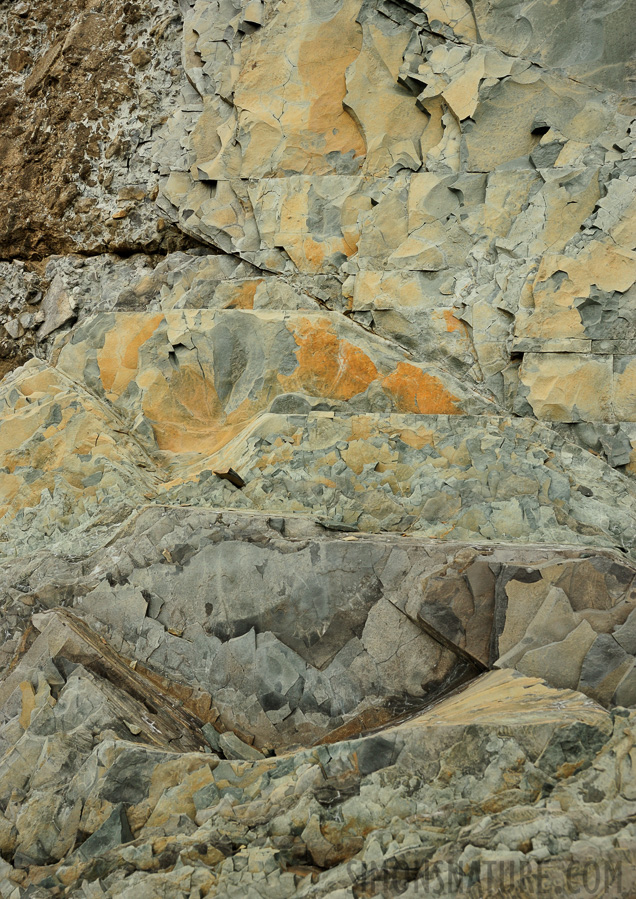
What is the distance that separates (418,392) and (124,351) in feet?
4.68

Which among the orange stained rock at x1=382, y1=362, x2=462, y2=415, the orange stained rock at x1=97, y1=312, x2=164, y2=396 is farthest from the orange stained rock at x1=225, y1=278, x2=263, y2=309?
the orange stained rock at x1=382, y1=362, x2=462, y2=415

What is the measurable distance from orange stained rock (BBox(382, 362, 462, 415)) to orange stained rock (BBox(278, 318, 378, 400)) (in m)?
0.10

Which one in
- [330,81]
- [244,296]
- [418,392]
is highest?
[330,81]

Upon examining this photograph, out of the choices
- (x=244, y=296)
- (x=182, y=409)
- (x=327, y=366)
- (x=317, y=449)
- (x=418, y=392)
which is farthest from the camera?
(x=244, y=296)

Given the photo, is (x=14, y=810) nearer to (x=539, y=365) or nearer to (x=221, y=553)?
(x=221, y=553)

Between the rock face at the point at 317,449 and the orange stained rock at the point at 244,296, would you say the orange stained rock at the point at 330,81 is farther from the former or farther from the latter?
the orange stained rock at the point at 244,296

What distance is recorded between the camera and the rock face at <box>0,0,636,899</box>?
6.29 ft

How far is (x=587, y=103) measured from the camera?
3307 millimetres

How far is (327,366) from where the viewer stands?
344 cm

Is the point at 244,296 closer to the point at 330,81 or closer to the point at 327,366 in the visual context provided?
the point at 327,366

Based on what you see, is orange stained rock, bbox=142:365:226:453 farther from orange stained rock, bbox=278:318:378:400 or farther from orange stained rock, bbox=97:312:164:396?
orange stained rock, bbox=278:318:378:400

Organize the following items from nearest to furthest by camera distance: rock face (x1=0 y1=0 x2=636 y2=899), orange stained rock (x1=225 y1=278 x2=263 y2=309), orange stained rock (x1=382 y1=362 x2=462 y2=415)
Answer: rock face (x1=0 y1=0 x2=636 y2=899)
orange stained rock (x1=382 y1=362 x2=462 y2=415)
orange stained rock (x1=225 y1=278 x2=263 y2=309)

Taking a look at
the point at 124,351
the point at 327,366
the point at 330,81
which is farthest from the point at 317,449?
the point at 330,81

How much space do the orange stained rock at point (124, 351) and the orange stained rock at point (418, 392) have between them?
117 centimetres
